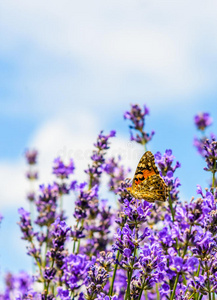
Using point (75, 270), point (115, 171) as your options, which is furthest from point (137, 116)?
point (75, 270)

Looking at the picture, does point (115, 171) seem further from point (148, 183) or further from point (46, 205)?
Answer: point (148, 183)

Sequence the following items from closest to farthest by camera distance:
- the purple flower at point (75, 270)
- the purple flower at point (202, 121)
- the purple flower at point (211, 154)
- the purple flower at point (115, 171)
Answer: the purple flower at point (75, 270), the purple flower at point (211, 154), the purple flower at point (115, 171), the purple flower at point (202, 121)

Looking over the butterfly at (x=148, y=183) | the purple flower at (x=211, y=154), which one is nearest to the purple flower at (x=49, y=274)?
the butterfly at (x=148, y=183)

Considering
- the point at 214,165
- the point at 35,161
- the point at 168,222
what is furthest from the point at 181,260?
the point at 35,161

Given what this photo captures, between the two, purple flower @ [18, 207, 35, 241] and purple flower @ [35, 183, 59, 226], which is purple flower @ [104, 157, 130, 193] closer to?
purple flower @ [35, 183, 59, 226]

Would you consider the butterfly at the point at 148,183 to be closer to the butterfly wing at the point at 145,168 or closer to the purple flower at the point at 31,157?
the butterfly wing at the point at 145,168

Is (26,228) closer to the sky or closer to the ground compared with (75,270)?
closer to the sky

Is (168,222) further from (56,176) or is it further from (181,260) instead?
(56,176)
